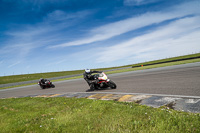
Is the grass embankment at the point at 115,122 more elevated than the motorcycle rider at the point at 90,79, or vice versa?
the motorcycle rider at the point at 90,79

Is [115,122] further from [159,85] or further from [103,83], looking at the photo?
[103,83]

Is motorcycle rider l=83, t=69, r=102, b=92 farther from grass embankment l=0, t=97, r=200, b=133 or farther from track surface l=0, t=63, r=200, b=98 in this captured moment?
grass embankment l=0, t=97, r=200, b=133

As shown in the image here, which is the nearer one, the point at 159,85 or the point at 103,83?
the point at 159,85

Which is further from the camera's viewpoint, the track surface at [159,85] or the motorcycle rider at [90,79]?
the motorcycle rider at [90,79]

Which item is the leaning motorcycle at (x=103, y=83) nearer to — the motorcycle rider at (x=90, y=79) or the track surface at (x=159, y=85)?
the motorcycle rider at (x=90, y=79)

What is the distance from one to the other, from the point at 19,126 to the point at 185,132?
4.42m

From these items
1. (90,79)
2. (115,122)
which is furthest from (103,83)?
(115,122)

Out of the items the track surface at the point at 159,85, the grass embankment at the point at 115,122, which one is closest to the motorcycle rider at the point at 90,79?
the track surface at the point at 159,85

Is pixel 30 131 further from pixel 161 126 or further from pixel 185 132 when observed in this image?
pixel 185 132

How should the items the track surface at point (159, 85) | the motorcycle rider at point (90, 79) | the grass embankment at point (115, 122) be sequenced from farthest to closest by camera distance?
the motorcycle rider at point (90, 79) < the track surface at point (159, 85) < the grass embankment at point (115, 122)

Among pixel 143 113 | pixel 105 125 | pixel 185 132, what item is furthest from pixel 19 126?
pixel 185 132

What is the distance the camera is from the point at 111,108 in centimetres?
517

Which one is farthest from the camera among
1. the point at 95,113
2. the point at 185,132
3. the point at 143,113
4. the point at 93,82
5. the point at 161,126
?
the point at 93,82

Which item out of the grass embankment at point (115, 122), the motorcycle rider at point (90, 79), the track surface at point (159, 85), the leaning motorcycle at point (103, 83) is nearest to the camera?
the grass embankment at point (115, 122)
